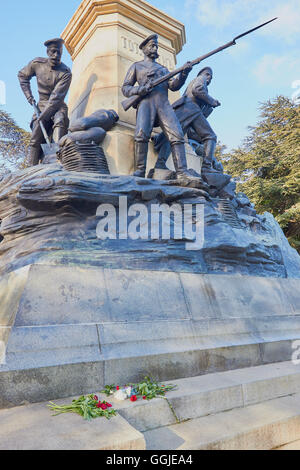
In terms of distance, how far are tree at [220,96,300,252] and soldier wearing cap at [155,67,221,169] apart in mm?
13462

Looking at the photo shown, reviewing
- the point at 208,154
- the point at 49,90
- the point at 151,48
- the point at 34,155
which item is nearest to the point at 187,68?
the point at 151,48

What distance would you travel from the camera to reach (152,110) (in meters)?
7.11

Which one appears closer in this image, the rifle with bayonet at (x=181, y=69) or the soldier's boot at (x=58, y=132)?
the rifle with bayonet at (x=181, y=69)

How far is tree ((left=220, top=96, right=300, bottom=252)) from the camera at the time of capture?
21828mm

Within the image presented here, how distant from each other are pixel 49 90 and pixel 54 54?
0.79m

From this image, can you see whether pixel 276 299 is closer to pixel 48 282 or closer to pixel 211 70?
pixel 48 282

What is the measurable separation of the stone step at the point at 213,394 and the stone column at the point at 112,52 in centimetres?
463

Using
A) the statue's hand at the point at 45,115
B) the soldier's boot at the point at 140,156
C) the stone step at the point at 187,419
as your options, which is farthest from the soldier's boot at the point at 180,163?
the stone step at the point at 187,419

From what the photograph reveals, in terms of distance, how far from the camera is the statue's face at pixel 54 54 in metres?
7.71

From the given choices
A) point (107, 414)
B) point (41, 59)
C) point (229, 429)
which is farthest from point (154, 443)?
point (41, 59)

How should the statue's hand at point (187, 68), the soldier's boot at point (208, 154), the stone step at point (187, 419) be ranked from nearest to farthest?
1. the stone step at point (187, 419)
2. the statue's hand at point (187, 68)
3. the soldier's boot at point (208, 154)

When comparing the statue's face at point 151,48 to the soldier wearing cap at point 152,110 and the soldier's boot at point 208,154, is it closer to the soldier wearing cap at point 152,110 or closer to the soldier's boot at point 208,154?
the soldier wearing cap at point 152,110

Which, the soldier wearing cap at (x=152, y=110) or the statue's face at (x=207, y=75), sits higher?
the statue's face at (x=207, y=75)

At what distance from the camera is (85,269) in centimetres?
437
